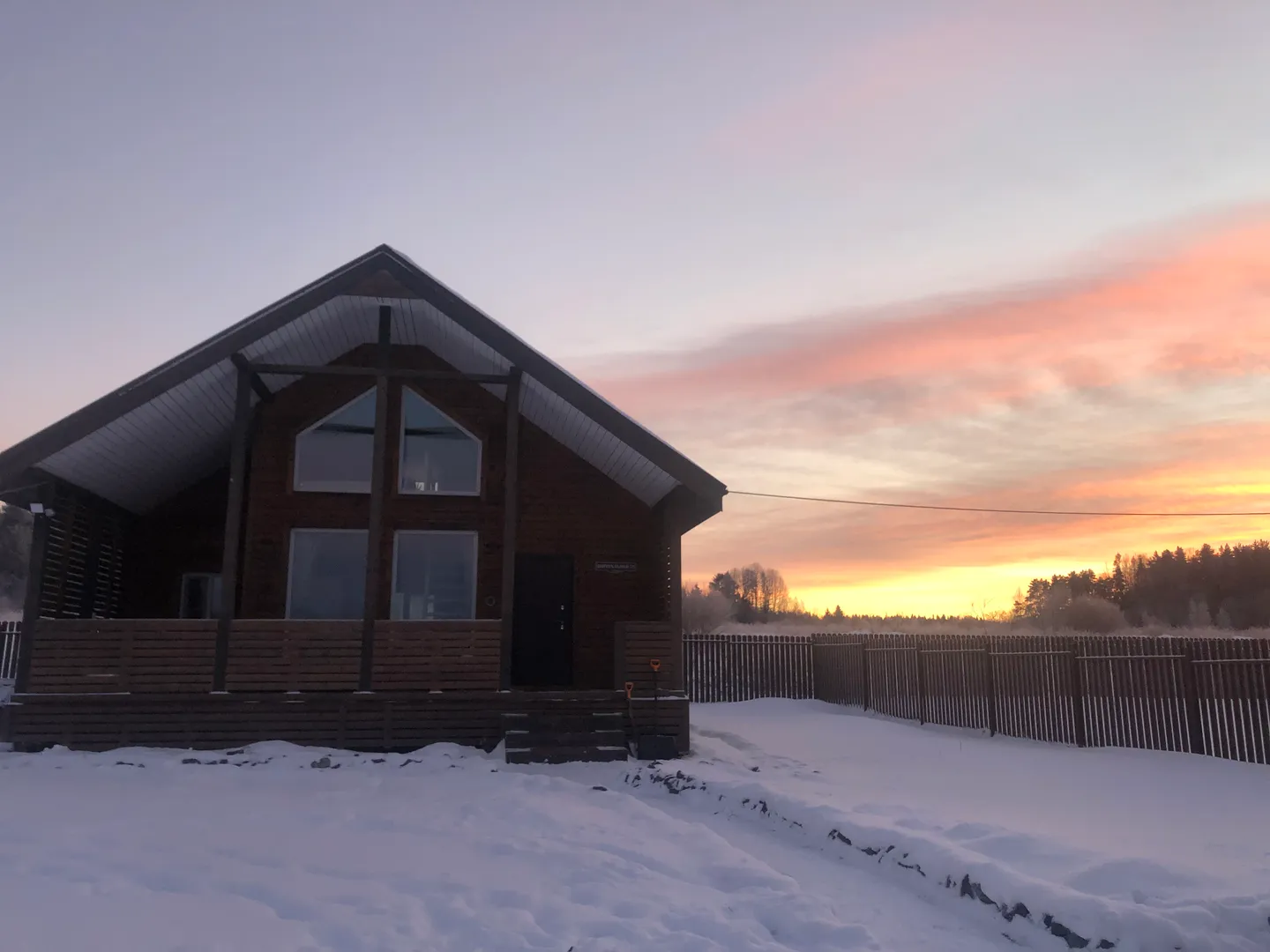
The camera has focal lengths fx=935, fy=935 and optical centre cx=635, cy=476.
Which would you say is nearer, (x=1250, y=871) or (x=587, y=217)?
(x=1250, y=871)

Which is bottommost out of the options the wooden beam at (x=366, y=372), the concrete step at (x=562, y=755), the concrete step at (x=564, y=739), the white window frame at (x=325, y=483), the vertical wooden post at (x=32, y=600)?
the concrete step at (x=562, y=755)

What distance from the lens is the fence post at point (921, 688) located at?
52.6ft

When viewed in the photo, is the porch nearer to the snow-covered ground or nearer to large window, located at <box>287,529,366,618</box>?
the snow-covered ground

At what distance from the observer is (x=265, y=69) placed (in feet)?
43.1

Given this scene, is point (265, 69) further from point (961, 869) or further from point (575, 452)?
point (961, 869)

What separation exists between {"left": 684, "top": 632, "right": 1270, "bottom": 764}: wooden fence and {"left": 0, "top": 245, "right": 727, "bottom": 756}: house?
5.06 meters

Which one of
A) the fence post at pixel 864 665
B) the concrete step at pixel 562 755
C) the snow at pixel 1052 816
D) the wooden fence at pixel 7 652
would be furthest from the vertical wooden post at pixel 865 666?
the wooden fence at pixel 7 652

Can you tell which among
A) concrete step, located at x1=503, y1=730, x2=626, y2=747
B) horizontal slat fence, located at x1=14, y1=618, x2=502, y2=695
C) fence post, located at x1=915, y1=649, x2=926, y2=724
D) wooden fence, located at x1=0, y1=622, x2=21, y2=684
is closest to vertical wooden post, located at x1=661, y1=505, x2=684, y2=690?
concrete step, located at x1=503, y1=730, x2=626, y2=747

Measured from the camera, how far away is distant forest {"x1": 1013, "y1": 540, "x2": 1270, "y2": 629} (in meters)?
52.6

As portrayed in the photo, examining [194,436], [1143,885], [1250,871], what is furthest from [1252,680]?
[194,436]

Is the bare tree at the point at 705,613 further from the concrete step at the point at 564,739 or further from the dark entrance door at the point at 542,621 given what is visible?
the concrete step at the point at 564,739

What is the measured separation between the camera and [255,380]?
13180 mm

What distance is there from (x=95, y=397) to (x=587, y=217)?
7306 millimetres

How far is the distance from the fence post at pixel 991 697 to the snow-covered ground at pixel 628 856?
3287 mm
